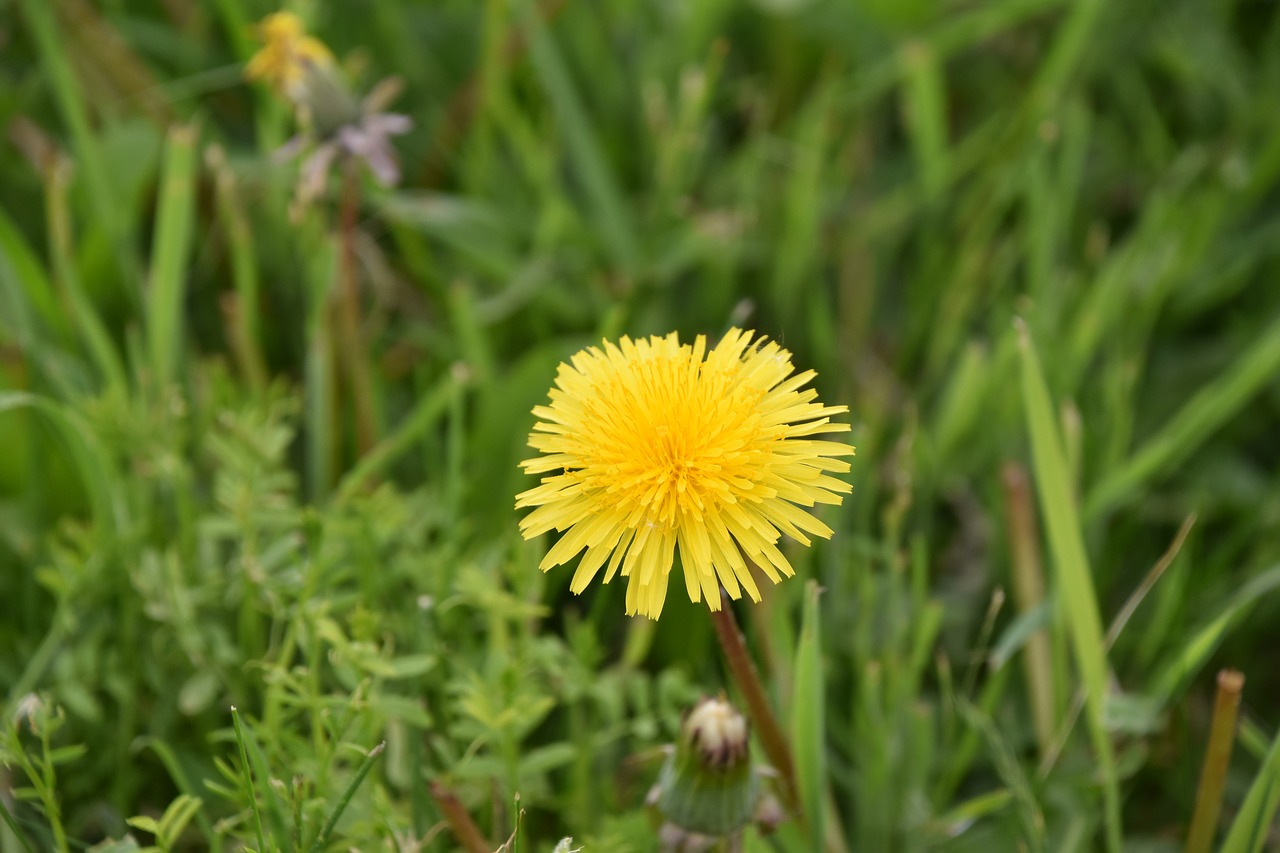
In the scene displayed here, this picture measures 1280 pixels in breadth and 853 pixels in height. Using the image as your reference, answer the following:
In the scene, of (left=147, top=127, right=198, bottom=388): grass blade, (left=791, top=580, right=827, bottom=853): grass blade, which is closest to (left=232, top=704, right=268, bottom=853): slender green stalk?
(left=791, top=580, right=827, bottom=853): grass blade

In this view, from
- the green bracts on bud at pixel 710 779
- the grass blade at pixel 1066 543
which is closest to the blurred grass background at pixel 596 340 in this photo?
the grass blade at pixel 1066 543

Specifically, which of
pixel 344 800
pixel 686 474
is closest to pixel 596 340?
pixel 686 474

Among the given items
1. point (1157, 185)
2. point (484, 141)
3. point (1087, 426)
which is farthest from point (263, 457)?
point (1157, 185)

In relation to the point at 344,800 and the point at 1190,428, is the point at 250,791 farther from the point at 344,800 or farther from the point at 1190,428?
the point at 1190,428

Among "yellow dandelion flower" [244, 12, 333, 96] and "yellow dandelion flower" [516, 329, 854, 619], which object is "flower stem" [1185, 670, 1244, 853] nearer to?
"yellow dandelion flower" [516, 329, 854, 619]

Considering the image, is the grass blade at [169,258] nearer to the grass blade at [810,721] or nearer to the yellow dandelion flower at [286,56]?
the yellow dandelion flower at [286,56]

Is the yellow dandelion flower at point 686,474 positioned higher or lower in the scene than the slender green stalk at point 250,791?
higher

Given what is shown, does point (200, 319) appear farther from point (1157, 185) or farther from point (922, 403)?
point (1157, 185)
